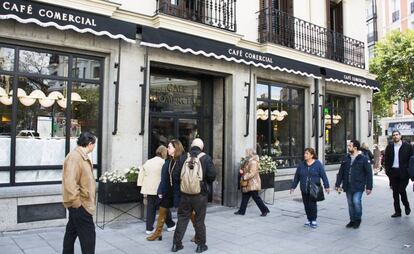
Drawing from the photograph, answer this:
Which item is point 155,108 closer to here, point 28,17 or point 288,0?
point 28,17

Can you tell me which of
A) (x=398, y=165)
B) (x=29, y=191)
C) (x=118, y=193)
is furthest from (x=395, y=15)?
(x=29, y=191)

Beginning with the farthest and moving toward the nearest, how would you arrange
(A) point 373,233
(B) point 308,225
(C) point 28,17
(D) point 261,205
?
(D) point 261,205 < (B) point 308,225 < (A) point 373,233 < (C) point 28,17

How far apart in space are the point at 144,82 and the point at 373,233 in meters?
5.66

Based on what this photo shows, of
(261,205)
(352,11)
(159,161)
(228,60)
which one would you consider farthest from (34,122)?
(352,11)

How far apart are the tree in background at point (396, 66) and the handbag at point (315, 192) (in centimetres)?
1726

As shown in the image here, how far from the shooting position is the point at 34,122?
292 inches

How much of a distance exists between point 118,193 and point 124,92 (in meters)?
2.17

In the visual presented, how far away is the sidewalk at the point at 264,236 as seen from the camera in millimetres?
6215

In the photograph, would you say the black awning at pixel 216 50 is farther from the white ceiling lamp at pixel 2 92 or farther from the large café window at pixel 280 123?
the white ceiling lamp at pixel 2 92

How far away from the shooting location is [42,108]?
7.54 metres

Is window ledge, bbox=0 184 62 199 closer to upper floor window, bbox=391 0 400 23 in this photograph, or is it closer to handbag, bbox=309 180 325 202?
handbag, bbox=309 180 325 202

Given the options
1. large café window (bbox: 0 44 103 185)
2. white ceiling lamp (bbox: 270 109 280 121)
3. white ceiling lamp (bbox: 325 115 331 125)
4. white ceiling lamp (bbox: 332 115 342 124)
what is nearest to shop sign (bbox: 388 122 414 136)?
white ceiling lamp (bbox: 332 115 342 124)

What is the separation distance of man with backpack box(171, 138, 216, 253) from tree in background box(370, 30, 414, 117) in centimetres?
1962

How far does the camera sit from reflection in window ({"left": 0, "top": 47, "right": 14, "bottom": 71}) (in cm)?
707
